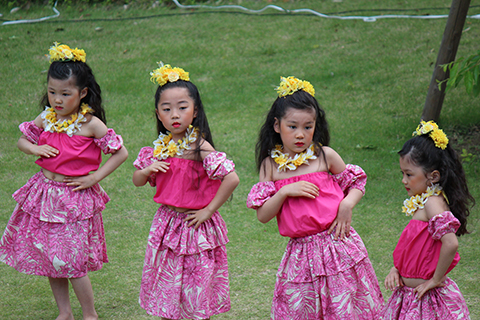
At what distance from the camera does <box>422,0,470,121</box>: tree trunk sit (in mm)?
5215

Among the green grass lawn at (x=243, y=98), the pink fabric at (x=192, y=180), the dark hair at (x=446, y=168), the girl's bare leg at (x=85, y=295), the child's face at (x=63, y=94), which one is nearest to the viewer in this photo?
Answer: the dark hair at (x=446, y=168)

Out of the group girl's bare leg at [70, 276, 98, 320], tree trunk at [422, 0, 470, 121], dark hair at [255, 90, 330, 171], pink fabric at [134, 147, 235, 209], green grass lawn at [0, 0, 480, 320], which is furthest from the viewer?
tree trunk at [422, 0, 470, 121]

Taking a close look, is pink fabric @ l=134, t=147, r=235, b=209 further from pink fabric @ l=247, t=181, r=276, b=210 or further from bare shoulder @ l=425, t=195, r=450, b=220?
bare shoulder @ l=425, t=195, r=450, b=220

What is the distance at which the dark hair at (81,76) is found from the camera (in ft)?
9.73

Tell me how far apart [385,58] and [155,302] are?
571 cm

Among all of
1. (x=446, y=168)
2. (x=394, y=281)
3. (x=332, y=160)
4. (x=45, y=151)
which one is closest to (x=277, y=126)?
(x=332, y=160)

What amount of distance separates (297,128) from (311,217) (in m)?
0.44

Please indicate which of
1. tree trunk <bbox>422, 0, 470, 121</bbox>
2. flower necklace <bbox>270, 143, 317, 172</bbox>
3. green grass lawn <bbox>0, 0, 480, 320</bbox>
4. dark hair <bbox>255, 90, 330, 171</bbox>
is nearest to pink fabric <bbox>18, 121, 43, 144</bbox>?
green grass lawn <bbox>0, 0, 480, 320</bbox>

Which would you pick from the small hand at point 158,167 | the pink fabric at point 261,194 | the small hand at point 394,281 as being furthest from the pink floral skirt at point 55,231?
the small hand at point 394,281

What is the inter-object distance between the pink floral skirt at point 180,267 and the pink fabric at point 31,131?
0.96 metres

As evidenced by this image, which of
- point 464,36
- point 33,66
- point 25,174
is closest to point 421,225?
point 25,174

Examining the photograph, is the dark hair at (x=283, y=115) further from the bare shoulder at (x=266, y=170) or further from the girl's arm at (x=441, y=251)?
the girl's arm at (x=441, y=251)

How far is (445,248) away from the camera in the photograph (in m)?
2.23

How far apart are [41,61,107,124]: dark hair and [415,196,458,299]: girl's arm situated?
1913 millimetres
